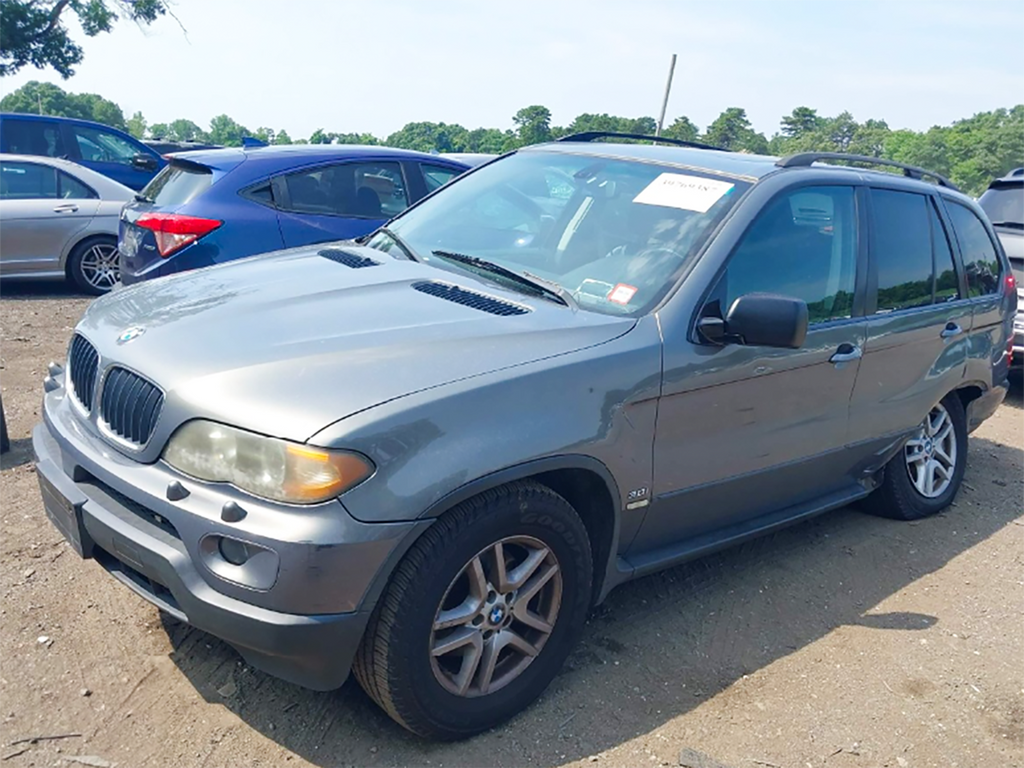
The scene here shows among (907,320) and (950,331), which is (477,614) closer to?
(907,320)

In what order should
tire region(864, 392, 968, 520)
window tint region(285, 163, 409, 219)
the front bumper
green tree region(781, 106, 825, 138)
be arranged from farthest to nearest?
green tree region(781, 106, 825, 138) → window tint region(285, 163, 409, 219) → tire region(864, 392, 968, 520) → the front bumper

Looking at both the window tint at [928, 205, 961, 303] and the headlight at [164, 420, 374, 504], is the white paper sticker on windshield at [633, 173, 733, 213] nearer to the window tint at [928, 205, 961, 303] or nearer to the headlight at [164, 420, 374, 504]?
the window tint at [928, 205, 961, 303]

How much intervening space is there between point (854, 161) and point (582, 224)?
155cm

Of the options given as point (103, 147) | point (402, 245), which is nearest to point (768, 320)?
point (402, 245)

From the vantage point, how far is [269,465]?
2398mm

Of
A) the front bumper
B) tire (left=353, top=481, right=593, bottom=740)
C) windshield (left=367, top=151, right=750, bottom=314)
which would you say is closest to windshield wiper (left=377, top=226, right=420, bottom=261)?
windshield (left=367, top=151, right=750, bottom=314)

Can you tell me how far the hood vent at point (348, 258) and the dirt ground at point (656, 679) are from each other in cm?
150

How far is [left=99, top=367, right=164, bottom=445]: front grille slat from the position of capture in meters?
2.63

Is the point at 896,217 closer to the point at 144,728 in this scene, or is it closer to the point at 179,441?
the point at 179,441

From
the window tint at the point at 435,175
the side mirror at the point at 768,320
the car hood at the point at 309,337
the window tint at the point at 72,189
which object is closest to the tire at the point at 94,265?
A: the window tint at the point at 72,189

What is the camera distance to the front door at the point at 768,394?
10.5 ft

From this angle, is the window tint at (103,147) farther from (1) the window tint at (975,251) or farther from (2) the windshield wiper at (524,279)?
(1) the window tint at (975,251)

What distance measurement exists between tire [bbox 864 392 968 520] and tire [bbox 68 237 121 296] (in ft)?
24.6

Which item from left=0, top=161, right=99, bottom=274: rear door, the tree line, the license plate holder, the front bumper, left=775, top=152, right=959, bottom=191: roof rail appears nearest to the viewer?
the front bumper
